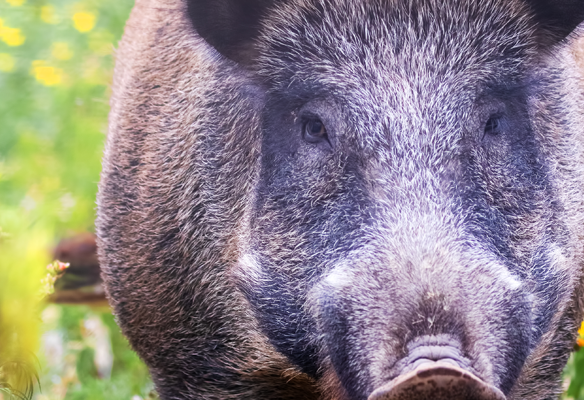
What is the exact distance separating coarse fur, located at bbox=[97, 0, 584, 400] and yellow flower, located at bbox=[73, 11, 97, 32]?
7.08 ft

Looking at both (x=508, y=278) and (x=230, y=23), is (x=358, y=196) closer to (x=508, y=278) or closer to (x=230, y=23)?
(x=508, y=278)

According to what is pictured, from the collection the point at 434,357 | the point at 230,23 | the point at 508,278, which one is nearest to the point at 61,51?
the point at 230,23

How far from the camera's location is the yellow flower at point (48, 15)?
5.24 m

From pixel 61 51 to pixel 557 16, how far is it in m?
3.35

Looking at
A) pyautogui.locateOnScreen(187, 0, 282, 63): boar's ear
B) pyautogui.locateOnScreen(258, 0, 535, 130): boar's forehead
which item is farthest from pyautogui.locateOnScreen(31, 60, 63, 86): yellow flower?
pyautogui.locateOnScreen(258, 0, 535, 130): boar's forehead

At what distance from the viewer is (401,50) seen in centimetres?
260

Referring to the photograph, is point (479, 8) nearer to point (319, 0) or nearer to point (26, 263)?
point (319, 0)

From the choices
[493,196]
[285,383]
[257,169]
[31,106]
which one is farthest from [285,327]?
[31,106]

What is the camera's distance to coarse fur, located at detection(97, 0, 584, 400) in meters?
2.32

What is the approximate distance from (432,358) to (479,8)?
1.16 metres

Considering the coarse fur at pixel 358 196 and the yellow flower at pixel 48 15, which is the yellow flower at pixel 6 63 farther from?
the coarse fur at pixel 358 196

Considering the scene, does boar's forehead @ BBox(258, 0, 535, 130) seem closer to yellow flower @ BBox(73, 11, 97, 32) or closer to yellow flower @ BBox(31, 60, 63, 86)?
yellow flower @ BBox(31, 60, 63, 86)

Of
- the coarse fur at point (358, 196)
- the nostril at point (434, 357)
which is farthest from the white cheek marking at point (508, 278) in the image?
the nostril at point (434, 357)

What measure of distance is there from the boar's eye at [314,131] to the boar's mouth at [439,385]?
33.8 inches
